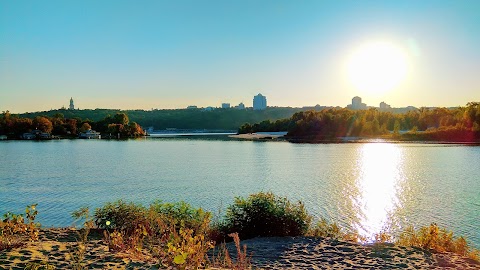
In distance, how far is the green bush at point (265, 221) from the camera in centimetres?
1639

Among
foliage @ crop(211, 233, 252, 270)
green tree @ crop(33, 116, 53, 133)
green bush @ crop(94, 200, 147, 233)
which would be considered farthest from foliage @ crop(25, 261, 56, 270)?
green tree @ crop(33, 116, 53, 133)

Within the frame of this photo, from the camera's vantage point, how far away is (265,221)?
16.4 meters

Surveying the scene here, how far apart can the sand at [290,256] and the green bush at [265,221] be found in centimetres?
78

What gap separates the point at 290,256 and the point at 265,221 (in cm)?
353

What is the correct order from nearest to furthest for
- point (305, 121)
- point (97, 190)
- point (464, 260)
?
point (464, 260)
point (97, 190)
point (305, 121)

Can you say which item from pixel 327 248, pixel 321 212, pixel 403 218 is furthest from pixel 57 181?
pixel 327 248

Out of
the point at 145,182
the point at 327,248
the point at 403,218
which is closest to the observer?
the point at 327,248

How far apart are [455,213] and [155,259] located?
21.4 m

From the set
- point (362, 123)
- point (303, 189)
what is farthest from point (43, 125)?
point (303, 189)

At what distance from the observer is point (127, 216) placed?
51.3 ft

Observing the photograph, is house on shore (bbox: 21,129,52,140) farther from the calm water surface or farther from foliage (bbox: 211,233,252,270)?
foliage (bbox: 211,233,252,270)

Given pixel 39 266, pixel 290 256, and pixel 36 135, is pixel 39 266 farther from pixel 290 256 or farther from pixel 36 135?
pixel 36 135

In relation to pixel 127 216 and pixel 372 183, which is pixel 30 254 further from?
pixel 372 183

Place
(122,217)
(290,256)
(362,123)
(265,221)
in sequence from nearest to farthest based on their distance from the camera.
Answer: (290,256), (122,217), (265,221), (362,123)
